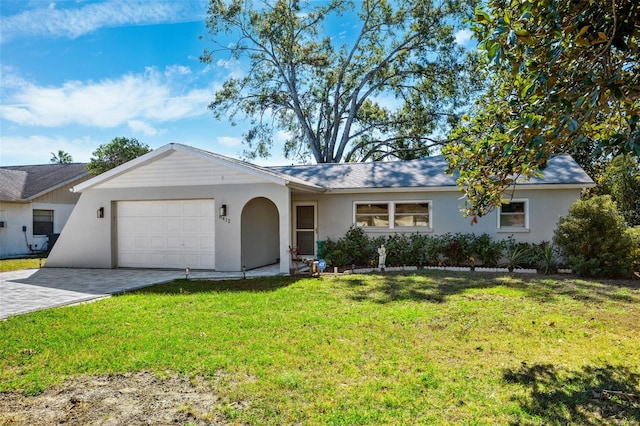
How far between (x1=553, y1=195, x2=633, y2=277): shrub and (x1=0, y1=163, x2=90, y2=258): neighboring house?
21.9 metres

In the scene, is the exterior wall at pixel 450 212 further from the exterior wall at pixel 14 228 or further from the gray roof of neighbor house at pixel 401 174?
the exterior wall at pixel 14 228

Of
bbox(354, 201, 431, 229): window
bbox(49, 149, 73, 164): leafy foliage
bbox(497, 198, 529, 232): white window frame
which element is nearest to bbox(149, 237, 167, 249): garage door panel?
bbox(354, 201, 431, 229): window

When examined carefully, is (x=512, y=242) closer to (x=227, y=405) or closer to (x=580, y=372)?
(x=580, y=372)

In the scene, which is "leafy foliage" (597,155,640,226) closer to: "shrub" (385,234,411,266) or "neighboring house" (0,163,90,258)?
"shrub" (385,234,411,266)

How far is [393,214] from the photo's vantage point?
553 inches

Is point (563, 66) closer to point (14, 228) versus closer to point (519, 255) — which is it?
point (519, 255)

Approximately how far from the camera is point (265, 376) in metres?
4.14

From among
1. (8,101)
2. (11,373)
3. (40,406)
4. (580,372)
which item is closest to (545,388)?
(580,372)

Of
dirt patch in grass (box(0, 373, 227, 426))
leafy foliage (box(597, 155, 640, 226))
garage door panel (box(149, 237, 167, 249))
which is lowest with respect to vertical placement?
dirt patch in grass (box(0, 373, 227, 426))

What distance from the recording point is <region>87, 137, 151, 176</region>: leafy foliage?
22.9 m

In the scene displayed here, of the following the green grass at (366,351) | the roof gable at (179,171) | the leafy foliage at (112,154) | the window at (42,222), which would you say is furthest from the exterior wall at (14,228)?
the green grass at (366,351)

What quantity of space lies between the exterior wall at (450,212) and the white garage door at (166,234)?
3.90 m

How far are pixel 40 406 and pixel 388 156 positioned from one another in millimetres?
27827

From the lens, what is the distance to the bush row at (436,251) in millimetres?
12344
